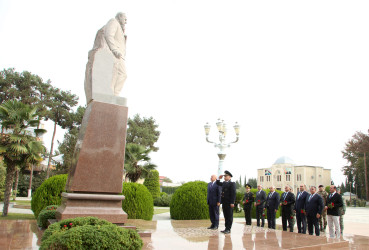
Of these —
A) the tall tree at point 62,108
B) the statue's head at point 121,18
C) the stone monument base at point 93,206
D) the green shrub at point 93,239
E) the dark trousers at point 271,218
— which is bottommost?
the dark trousers at point 271,218

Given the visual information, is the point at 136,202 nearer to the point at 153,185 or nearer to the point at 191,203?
the point at 191,203

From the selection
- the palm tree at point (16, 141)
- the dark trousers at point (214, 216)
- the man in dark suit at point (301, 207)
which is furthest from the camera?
the palm tree at point (16, 141)

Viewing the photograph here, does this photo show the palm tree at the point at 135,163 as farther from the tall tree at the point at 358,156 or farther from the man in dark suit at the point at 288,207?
the tall tree at the point at 358,156

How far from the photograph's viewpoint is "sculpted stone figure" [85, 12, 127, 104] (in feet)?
22.2

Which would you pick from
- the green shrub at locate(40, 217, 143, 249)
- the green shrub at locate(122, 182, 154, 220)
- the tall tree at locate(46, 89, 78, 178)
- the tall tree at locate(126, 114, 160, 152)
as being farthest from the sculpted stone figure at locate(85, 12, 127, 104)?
the tall tree at locate(126, 114, 160, 152)

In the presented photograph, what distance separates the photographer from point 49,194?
1088cm

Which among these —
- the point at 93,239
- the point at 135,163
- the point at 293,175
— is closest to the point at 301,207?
the point at 93,239

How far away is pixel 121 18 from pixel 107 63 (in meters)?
1.45

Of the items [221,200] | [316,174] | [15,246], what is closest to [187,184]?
[221,200]

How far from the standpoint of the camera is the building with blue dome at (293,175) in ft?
189

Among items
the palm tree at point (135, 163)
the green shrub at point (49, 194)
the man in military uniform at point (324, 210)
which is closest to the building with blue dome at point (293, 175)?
the palm tree at point (135, 163)

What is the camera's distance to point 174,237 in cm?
643

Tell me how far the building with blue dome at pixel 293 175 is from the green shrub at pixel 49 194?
50.8 m

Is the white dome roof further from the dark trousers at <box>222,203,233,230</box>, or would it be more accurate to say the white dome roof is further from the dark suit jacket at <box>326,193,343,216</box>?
the dark trousers at <box>222,203,233,230</box>
